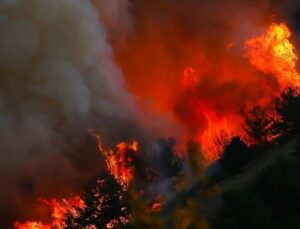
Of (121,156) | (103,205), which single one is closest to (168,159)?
(121,156)

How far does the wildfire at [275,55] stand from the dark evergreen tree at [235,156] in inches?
778

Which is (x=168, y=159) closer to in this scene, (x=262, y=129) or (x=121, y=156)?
(x=121, y=156)

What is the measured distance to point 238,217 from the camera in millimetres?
20828

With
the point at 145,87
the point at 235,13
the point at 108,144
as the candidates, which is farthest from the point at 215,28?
the point at 108,144

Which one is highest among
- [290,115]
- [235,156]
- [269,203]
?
[290,115]

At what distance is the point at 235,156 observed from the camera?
34.0 m

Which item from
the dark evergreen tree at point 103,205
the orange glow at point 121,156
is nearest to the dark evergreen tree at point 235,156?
the dark evergreen tree at point 103,205

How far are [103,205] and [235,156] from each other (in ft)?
29.9

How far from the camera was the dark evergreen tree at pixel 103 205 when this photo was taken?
99.7 ft

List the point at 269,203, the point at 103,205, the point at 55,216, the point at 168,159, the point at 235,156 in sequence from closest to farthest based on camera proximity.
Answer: the point at 269,203
the point at 103,205
the point at 235,156
the point at 168,159
the point at 55,216

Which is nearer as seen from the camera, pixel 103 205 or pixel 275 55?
pixel 103 205

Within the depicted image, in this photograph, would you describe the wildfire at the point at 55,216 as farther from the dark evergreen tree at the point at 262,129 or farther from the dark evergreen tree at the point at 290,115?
the dark evergreen tree at the point at 290,115

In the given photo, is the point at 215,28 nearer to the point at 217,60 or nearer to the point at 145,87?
the point at 217,60

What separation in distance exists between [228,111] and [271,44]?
8.35 metres
